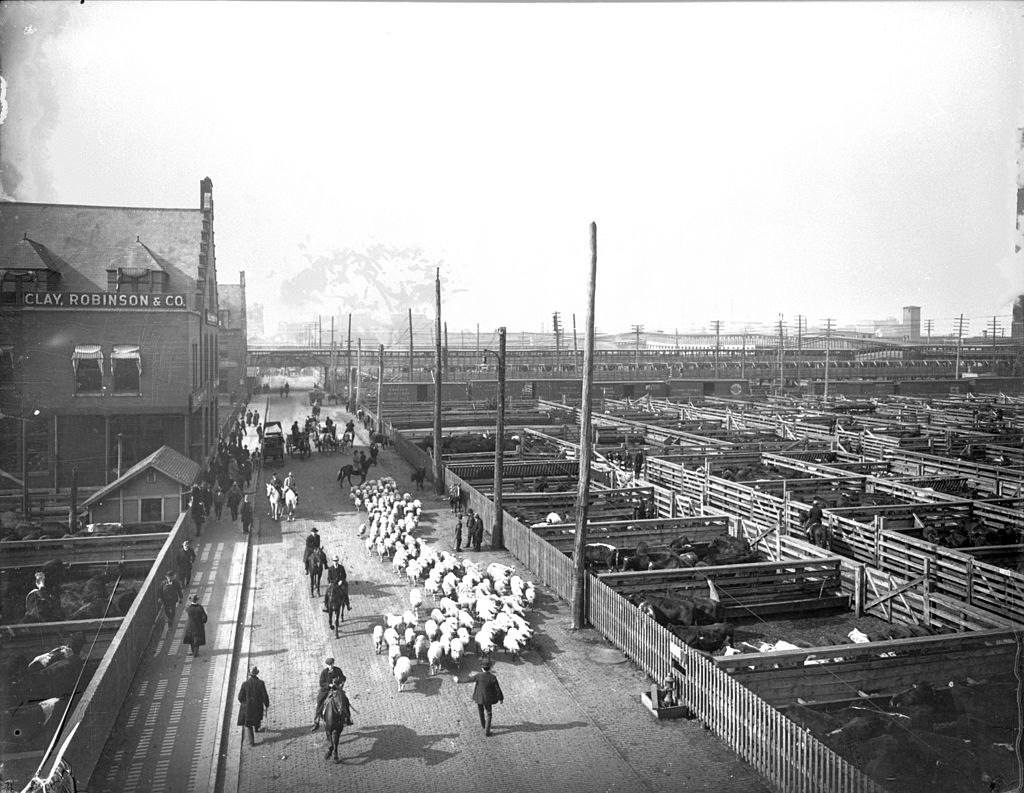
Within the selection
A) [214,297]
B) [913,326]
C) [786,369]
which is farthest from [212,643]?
[913,326]

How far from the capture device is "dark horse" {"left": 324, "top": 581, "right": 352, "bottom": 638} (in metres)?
18.8

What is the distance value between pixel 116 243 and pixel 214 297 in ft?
32.1

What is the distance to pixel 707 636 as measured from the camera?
16.4 m

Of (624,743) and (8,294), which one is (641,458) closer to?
(624,743)

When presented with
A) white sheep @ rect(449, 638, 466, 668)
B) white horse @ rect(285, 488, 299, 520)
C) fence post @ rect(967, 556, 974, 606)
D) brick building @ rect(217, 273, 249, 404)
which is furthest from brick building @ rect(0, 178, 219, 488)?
brick building @ rect(217, 273, 249, 404)

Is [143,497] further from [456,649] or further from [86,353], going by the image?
[456,649]

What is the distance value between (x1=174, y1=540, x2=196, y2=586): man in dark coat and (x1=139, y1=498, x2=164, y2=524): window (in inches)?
175

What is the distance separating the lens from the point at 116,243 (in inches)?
1479

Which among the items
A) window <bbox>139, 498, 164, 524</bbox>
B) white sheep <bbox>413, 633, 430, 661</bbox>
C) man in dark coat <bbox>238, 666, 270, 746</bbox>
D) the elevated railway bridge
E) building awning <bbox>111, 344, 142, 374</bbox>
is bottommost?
white sheep <bbox>413, 633, 430, 661</bbox>

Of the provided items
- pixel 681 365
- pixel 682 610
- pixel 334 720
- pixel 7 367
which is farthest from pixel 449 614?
pixel 681 365

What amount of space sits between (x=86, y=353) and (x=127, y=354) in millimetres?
1591

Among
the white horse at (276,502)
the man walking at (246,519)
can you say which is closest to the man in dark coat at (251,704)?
the man walking at (246,519)

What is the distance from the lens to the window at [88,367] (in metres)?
34.2

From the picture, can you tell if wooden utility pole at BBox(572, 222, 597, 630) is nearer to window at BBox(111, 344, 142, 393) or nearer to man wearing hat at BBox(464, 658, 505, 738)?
man wearing hat at BBox(464, 658, 505, 738)
